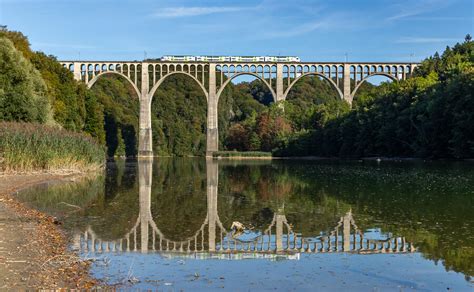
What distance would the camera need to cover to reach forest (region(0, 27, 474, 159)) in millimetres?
41625

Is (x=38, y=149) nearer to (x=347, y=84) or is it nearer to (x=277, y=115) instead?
(x=277, y=115)

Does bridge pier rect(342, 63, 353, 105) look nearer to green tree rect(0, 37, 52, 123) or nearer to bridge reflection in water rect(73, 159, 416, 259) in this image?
green tree rect(0, 37, 52, 123)

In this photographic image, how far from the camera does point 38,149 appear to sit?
25656mm

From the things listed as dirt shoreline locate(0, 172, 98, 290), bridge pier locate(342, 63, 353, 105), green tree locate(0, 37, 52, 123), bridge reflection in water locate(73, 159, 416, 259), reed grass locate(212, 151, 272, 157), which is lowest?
bridge reflection in water locate(73, 159, 416, 259)

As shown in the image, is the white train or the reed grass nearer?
the reed grass

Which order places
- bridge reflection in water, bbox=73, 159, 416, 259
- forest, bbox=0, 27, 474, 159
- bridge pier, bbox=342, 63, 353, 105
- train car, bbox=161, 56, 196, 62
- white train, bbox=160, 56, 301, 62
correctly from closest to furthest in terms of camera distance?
bridge reflection in water, bbox=73, 159, 416, 259
forest, bbox=0, 27, 474, 159
bridge pier, bbox=342, 63, 353, 105
white train, bbox=160, 56, 301, 62
train car, bbox=161, 56, 196, 62

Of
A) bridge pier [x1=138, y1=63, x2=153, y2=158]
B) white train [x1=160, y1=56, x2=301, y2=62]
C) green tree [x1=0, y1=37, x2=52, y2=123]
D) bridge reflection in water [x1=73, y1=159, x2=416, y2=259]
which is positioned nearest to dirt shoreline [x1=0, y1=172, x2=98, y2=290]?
bridge reflection in water [x1=73, y1=159, x2=416, y2=259]

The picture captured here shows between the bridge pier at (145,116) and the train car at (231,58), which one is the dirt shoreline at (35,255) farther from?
the train car at (231,58)

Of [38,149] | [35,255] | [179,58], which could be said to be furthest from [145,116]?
[35,255]

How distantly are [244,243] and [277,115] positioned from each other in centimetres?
7507

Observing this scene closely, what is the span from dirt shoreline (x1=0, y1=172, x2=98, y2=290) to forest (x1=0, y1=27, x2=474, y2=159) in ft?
70.2

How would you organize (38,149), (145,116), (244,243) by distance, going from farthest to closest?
(145,116), (38,149), (244,243)

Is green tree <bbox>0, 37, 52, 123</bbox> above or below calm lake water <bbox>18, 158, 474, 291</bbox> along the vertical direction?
above

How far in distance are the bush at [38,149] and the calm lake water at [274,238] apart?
11.9 feet
